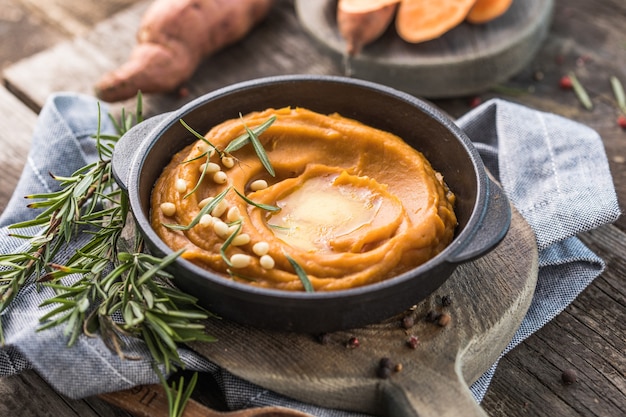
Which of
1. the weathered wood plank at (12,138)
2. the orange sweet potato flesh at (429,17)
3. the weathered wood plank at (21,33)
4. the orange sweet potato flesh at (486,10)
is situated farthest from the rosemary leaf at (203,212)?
the weathered wood plank at (21,33)

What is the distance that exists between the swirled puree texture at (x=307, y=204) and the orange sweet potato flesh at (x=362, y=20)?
114 centimetres

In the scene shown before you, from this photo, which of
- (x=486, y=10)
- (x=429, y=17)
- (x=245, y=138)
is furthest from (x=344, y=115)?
(x=486, y=10)

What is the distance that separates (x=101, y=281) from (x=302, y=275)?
66cm

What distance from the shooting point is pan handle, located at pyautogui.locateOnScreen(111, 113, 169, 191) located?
2485 mm

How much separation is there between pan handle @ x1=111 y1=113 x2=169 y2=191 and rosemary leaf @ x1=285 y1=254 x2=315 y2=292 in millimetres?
644

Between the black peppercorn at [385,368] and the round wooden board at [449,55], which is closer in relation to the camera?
the black peppercorn at [385,368]

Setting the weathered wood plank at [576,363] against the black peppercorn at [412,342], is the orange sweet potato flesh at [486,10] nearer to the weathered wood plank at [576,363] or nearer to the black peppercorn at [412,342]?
the weathered wood plank at [576,363]

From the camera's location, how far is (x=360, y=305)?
2.18 meters

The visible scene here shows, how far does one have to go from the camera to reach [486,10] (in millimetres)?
4012

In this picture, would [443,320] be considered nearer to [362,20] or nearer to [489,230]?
[489,230]

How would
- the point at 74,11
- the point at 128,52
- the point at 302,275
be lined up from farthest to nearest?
the point at 74,11
the point at 128,52
the point at 302,275

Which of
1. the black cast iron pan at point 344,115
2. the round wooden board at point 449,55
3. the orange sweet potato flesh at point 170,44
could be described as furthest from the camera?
the round wooden board at point 449,55

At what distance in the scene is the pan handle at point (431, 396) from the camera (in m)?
2.20

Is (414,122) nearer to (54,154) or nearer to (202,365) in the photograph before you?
(202,365)
